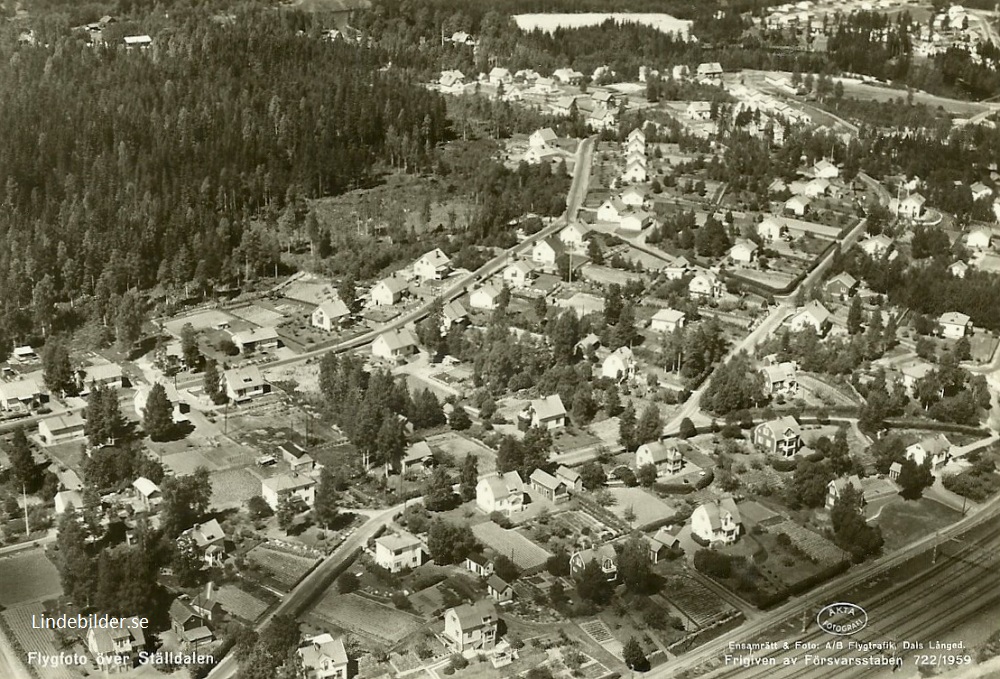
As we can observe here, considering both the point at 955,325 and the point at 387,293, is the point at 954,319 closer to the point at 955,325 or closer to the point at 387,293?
the point at 955,325

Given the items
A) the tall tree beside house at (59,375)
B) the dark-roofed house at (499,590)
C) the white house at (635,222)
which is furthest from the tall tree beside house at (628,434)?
the white house at (635,222)

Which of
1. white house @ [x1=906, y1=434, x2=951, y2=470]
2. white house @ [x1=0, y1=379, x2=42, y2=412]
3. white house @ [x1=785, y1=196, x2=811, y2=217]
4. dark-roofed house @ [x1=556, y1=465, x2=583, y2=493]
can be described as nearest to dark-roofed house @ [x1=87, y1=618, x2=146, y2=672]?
dark-roofed house @ [x1=556, y1=465, x2=583, y2=493]

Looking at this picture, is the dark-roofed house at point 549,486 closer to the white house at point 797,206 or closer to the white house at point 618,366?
the white house at point 618,366

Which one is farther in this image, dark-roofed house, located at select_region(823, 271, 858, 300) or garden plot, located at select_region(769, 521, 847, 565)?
dark-roofed house, located at select_region(823, 271, 858, 300)

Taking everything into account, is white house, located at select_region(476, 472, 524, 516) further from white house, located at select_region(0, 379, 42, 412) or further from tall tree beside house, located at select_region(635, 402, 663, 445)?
white house, located at select_region(0, 379, 42, 412)

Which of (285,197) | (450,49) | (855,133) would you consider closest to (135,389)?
(285,197)

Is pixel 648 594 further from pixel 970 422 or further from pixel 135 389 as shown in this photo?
pixel 135 389

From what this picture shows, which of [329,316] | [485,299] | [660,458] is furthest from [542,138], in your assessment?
[660,458]
